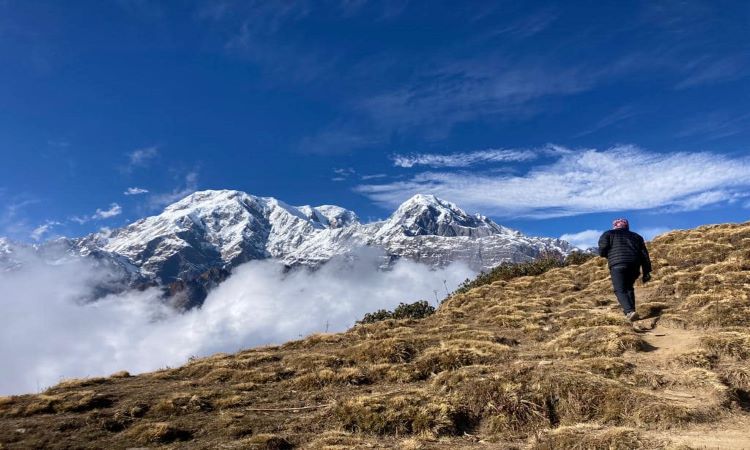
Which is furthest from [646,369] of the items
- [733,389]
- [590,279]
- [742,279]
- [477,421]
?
[590,279]

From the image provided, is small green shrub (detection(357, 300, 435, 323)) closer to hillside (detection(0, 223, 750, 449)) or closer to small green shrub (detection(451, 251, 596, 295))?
small green shrub (detection(451, 251, 596, 295))

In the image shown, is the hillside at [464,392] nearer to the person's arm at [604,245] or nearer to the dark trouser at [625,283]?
the dark trouser at [625,283]

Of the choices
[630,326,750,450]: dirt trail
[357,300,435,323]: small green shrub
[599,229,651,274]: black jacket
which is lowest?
[630,326,750,450]: dirt trail

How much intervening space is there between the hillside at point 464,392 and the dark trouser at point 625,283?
70 centimetres

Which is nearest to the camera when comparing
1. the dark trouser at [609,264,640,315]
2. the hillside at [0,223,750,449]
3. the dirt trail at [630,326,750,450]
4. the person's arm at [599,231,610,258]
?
the dirt trail at [630,326,750,450]

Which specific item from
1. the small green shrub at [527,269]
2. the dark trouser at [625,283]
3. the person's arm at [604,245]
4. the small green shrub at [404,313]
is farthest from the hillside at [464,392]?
the small green shrub at [527,269]

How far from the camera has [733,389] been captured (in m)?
10.5

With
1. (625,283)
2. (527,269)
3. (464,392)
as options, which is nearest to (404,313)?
(527,269)

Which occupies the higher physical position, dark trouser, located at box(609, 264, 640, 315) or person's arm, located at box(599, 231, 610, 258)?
person's arm, located at box(599, 231, 610, 258)

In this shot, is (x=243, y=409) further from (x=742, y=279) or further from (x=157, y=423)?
(x=742, y=279)

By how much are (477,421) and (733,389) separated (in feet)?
18.3

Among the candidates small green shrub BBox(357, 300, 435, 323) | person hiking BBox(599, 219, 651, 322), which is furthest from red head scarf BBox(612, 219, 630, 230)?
small green shrub BBox(357, 300, 435, 323)

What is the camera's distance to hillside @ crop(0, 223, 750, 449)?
984cm

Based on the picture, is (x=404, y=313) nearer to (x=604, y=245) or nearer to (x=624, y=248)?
(x=604, y=245)
